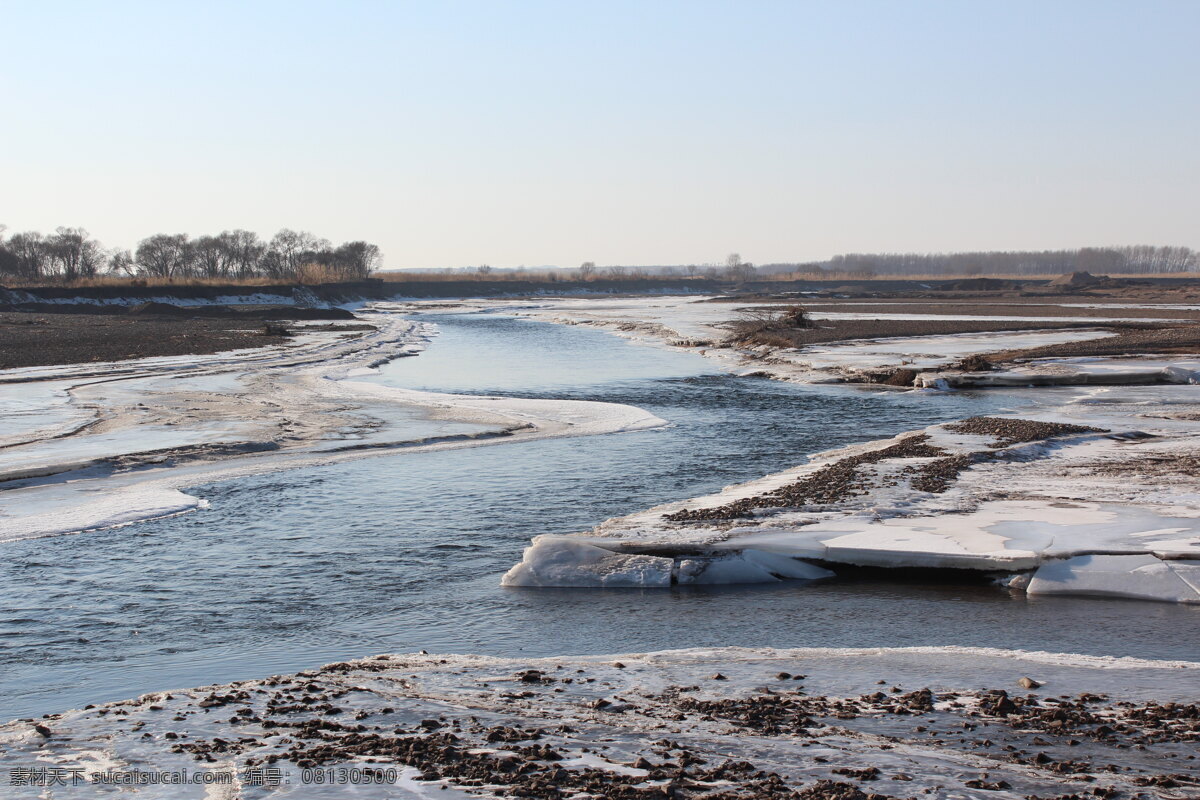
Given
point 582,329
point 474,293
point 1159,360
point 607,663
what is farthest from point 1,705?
point 474,293

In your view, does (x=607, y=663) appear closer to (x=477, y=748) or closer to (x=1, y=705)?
(x=477, y=748)

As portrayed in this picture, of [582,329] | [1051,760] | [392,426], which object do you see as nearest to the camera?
[1051,760]

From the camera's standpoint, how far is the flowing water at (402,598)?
838 cm

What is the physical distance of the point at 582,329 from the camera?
63.1 m

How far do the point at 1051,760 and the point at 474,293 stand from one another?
5438 inches

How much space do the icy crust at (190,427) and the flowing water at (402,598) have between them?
1075mm

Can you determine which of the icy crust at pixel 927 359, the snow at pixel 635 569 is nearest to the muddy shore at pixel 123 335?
the icy crust at pixel 927 359

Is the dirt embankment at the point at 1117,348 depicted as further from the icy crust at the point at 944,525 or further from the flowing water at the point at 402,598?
the flowing water at the point at 402,598

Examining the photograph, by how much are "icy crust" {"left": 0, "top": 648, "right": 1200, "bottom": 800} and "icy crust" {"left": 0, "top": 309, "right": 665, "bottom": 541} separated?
7.21 meters

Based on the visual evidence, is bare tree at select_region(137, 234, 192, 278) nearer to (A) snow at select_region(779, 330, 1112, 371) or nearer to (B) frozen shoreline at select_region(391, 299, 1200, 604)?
(A) snow at select_region(779, 330, 1112, 371)

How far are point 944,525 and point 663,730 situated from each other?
6.52 meters

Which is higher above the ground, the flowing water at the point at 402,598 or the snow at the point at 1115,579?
the snow at the point at 1115,579

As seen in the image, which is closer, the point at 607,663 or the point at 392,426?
the point at 607,663

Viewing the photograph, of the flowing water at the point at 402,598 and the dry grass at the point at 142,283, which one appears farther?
the dry grass at the point at 142,283
